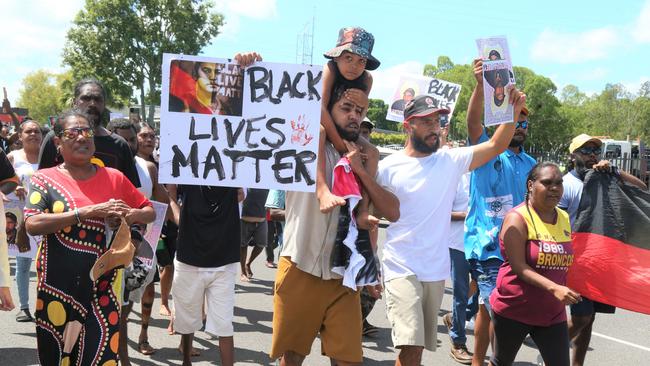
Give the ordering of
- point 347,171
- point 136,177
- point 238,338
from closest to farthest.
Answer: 1. point 347,171
2. point 136,177
3. point 238,338

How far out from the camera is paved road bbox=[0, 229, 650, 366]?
17.6 ft

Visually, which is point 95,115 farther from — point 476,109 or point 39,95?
point 39,95

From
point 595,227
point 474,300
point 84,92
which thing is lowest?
point 474,300

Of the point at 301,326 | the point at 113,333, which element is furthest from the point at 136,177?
the point at 301,326

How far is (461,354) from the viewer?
5.59m

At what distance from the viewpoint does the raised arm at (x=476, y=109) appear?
4.16 meters

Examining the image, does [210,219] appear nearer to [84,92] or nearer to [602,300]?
[84,92]

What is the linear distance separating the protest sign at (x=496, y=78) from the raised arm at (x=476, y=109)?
0.29 feet

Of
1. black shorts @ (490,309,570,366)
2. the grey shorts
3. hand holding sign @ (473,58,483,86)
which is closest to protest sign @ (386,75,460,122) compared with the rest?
the grey shorts

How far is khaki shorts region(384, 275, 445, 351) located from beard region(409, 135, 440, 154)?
847 millimetres

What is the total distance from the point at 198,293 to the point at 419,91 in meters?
5.62

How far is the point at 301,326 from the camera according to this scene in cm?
349

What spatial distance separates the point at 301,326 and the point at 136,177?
67.5 inches

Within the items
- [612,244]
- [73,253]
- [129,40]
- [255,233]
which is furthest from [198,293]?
[129,40]
